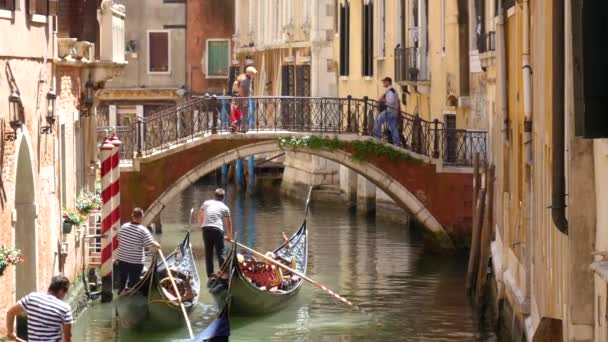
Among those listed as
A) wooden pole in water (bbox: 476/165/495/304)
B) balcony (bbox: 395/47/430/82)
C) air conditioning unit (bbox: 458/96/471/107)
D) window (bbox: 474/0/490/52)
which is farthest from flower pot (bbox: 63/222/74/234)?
balcony (bbox: 395/47/430/82)

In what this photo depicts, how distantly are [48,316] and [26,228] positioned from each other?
3.98 meters

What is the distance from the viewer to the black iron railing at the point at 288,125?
2066 centimetres

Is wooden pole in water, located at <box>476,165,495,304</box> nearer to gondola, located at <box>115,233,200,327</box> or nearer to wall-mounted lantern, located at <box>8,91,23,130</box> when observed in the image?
gondola, located at <box>115,233,200,327</box>

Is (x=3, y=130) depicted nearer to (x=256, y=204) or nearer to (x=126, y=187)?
(x=126, y=187)

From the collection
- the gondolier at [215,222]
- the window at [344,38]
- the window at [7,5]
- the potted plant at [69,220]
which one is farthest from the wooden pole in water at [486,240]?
the window at [344,38]

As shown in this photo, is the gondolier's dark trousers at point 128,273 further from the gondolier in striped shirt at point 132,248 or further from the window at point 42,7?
the window at point 42,7

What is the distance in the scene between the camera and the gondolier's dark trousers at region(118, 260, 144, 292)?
14.7 meters

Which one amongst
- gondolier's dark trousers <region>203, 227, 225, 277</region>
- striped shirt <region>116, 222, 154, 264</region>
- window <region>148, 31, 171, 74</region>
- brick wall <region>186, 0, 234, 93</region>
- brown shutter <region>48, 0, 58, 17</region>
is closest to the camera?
brown shutter <region>48, 0, 58, 17</region>

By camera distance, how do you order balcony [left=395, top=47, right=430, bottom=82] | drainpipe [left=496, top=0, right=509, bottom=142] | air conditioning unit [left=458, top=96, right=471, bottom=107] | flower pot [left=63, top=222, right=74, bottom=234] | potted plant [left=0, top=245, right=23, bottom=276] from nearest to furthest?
potted plant [left=0, top=245, right=23, bottom=276] → drainpipe [left=496, top=0, right=509, bottom=142] → flower pot [left=63, top=222, right=74, bottom=234] → air conditioning unit [left=458, top=96, right=471, bottom=107] → balcony [left=395, top=47, right=430, bottom=82]

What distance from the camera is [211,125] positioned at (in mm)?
20984

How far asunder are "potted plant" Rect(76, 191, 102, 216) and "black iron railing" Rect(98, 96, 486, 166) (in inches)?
155

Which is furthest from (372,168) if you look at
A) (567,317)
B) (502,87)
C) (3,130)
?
(567,317)

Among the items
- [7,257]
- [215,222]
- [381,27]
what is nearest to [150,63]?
[381,27]

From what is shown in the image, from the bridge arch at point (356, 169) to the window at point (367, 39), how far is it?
14.1 ft
